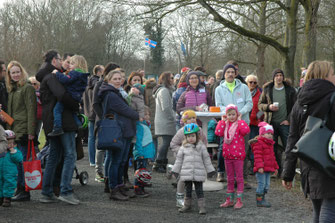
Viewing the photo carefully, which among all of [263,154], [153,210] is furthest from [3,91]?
[263,154]

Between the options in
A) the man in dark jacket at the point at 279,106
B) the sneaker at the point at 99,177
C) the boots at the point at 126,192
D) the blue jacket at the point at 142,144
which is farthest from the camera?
the man in dark jacket at the point at 279,106

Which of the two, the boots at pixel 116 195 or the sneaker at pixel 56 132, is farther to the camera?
the boots at pixel 116 195

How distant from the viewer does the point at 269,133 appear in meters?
6.12

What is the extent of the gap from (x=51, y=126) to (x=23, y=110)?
73 centimetres

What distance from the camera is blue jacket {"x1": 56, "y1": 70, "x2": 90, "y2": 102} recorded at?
19.7ft

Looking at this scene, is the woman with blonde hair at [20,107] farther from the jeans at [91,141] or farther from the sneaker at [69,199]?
the jeans at [91,141]

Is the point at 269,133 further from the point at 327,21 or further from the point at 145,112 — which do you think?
the point at 327,21

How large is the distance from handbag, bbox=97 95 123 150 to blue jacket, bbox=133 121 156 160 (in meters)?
Result: 0.84

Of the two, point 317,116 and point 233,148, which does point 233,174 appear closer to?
point 233,148

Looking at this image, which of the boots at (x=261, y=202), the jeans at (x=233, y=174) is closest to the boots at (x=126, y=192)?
the jeans at (x=233, y=174)

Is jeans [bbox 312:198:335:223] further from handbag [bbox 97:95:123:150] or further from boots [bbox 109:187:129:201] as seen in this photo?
boots [bbox 109:187:129:201]

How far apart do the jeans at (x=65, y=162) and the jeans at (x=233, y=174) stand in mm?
2294

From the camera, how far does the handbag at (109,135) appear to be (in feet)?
20.1

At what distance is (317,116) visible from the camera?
12.0 feet
